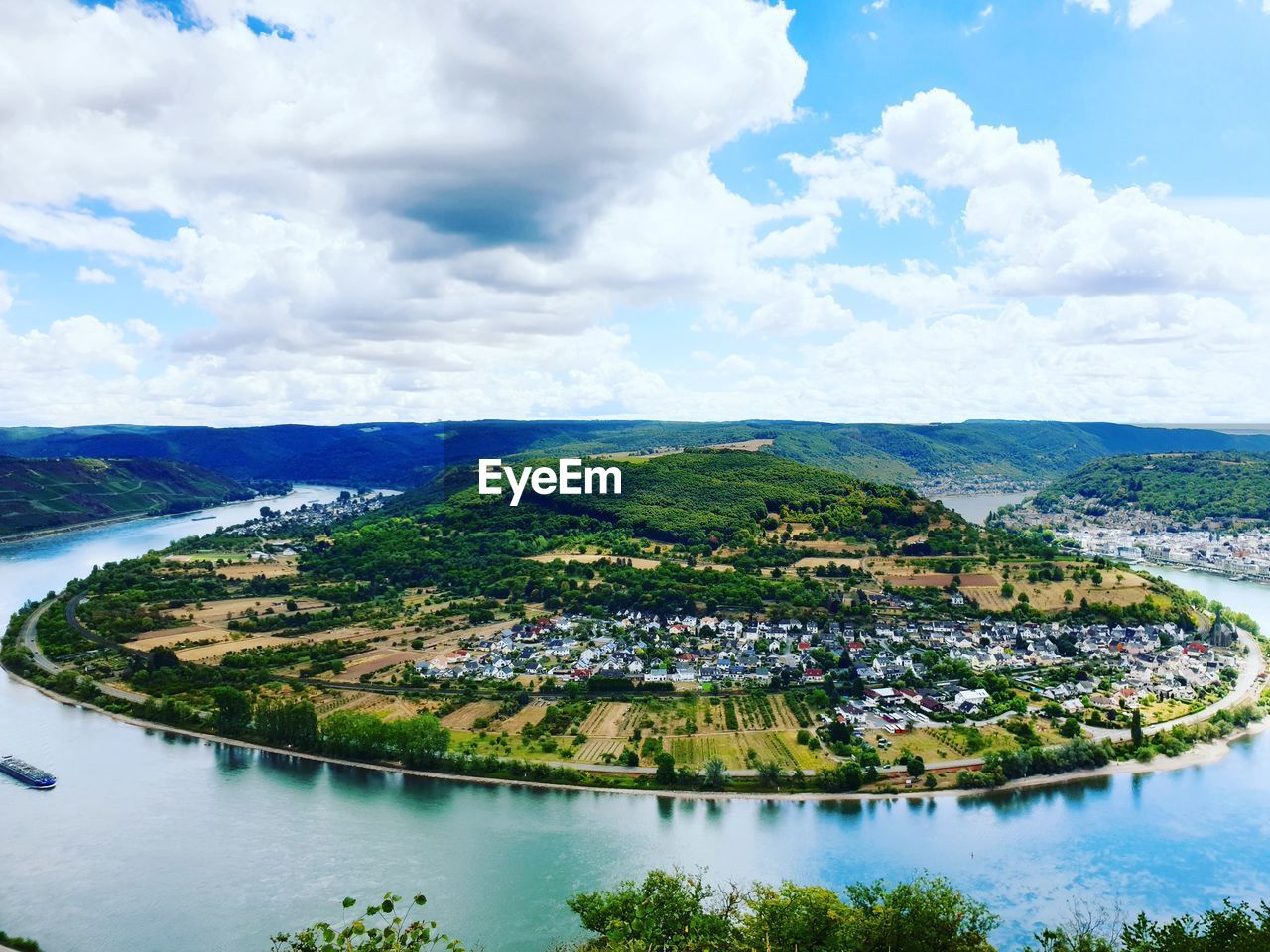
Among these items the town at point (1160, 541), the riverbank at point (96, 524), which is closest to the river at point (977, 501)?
the town at point (1160, 541)

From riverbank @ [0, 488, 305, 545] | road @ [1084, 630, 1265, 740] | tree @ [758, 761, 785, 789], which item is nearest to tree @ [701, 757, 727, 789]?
tree @ [758, 761, 785, 789]

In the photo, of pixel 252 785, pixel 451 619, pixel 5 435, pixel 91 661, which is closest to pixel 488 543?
pixel 451 619

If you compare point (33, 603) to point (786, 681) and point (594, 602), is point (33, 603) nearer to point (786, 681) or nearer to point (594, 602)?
point (594, 602)

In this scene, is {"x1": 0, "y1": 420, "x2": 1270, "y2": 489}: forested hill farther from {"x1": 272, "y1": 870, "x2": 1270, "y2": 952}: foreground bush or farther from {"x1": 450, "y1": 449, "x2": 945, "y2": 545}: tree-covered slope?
{"x1": 272, "y1": 870, "x2": 1270, "y2": 952}: foreground bush

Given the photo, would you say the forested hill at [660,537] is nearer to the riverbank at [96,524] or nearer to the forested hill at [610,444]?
the riverbank at [96,524]

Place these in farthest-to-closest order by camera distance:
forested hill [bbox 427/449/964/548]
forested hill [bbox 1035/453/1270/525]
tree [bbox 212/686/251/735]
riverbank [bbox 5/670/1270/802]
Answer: forested hill [bbox 1035/453/1270/525] < forested hill [bbox 427/449/964/548] < tree [bbox 212/686/251/735] < riverbank [bbox 5/670/1270/802]

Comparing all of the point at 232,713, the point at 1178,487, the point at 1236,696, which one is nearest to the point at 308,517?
the point at 232,713

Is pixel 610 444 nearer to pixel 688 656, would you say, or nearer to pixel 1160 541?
pixel 1160 541

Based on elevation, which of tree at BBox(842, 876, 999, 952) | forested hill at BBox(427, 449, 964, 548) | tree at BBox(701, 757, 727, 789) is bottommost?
tree at BBox(701, 757, 727, 789)
